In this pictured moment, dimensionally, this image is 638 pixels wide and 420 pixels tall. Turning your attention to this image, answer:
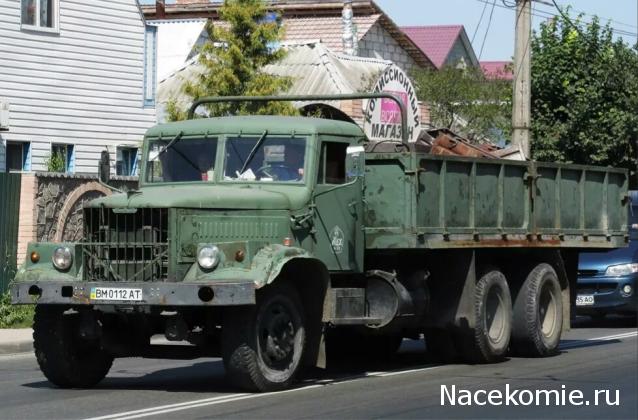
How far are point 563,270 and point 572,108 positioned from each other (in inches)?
574

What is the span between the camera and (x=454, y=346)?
16281mm

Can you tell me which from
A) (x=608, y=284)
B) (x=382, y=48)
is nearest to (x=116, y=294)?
(x=608, y=284)

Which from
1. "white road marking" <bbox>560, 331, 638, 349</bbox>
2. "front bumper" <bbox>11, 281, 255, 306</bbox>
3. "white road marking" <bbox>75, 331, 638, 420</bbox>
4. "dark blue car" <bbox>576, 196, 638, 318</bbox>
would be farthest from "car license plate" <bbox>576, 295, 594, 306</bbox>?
"front bumper" <bbox>11, 281, 255, 306</bbox>

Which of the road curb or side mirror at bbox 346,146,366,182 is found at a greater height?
side mirror at bbox 346,146,366,182

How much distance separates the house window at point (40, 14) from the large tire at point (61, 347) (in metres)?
16.1

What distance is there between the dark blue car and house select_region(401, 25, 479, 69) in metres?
41.5

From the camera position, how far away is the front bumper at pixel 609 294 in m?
22.2

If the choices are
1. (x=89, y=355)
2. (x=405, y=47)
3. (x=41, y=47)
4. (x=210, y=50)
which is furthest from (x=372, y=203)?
(x=405, y=47)

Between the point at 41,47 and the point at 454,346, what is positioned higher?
the point at 41,47

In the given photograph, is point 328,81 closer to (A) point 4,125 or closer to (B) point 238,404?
(A) point 4,125

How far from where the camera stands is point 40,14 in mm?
29234

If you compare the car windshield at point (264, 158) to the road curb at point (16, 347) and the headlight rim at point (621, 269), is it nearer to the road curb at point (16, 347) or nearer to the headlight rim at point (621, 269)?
the road curb at point (16, 347)

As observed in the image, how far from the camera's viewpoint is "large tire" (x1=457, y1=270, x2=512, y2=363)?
15922 millimetres

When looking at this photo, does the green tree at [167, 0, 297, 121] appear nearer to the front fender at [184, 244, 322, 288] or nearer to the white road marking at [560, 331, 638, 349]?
the white road marking at [560, 331, 638, 349]
